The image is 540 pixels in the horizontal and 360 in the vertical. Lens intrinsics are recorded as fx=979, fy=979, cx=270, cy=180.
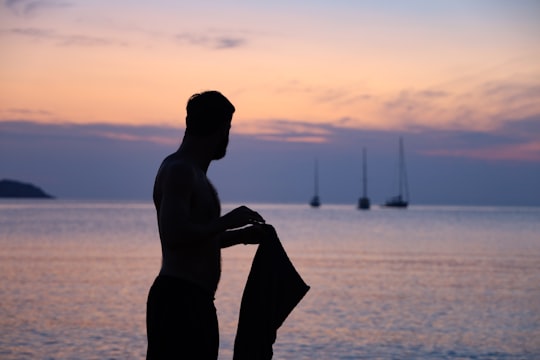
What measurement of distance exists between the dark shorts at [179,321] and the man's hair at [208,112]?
0.61 m

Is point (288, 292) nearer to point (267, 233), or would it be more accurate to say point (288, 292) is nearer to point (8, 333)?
point (267, 233)

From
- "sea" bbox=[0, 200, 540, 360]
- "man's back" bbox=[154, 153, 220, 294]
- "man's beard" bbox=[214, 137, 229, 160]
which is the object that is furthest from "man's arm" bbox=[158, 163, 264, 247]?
"sea" bbox=[0, 200, 540, 360]

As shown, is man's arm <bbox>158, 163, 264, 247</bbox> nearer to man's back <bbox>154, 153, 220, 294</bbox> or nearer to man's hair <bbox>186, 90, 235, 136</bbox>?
man's back <bbox>154, 153, 220, 294</bbox>

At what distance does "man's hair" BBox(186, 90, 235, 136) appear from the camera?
3.87 metres

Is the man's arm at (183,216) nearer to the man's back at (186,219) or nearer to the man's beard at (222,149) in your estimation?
the man's back at (186,219)

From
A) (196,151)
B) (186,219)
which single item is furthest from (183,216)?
(196,151)

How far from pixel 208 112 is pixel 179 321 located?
838 mm

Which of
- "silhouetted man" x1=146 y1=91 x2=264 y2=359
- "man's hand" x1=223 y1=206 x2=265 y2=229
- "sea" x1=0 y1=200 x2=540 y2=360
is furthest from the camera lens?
"sea" x1=0 y1=200 x2=540 y2=360

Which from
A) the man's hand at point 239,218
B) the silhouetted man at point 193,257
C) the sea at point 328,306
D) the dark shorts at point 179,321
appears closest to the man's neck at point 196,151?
the silhouetted man at point 193,257

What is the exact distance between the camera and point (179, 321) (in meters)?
3.89

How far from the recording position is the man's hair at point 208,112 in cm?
387

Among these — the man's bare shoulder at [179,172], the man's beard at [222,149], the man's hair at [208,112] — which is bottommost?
the man's bare shoulder at [179,172]

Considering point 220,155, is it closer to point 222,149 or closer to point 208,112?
point 222,149

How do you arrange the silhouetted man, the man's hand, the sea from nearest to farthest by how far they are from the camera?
the man's hand
the silhouetted man
the sea
